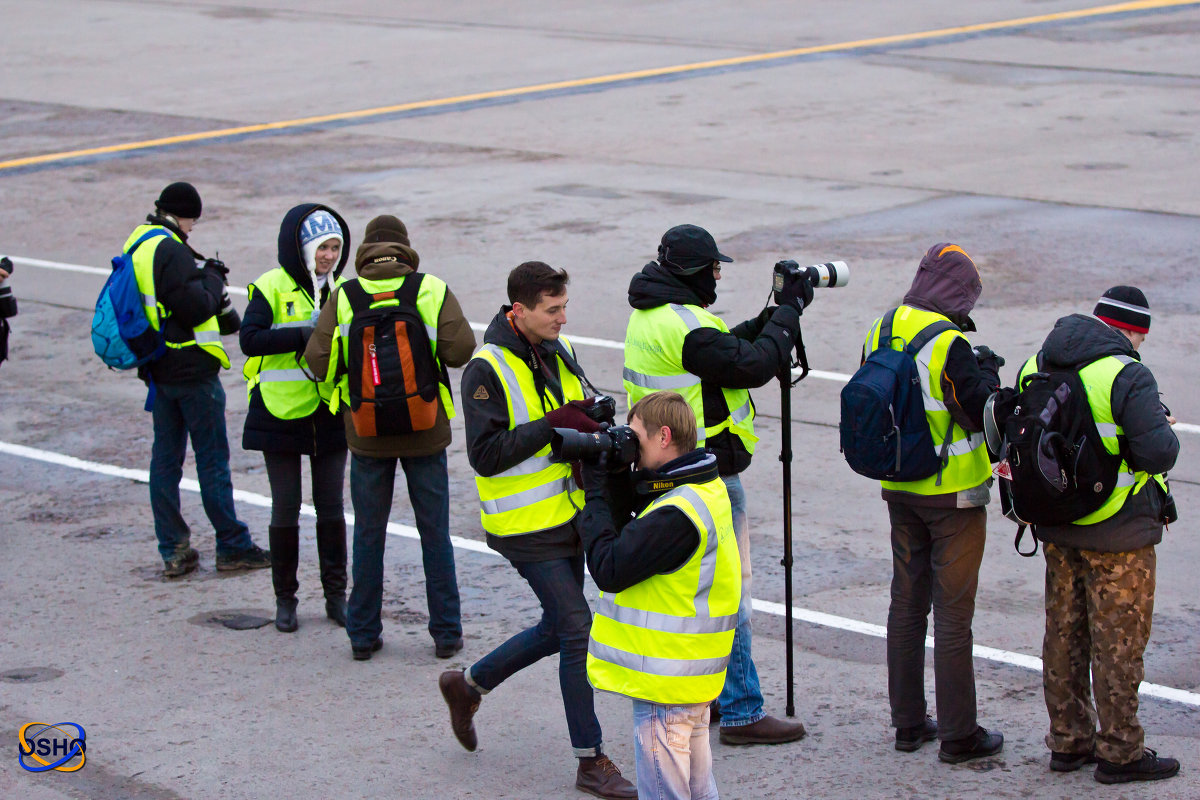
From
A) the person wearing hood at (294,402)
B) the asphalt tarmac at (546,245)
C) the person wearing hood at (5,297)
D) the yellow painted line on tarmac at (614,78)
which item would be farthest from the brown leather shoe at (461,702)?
the yellow painted line on tarmac at (614,78)

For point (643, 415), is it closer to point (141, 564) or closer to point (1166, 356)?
point (141, 564)

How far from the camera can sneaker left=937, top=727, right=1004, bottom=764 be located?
19.0ft

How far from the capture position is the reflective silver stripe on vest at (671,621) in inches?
192

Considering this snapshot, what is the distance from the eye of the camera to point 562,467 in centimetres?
577

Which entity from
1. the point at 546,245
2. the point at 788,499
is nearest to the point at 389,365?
the point at 788,499

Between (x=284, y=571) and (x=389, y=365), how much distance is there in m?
1.44

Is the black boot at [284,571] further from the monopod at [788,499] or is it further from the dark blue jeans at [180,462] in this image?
the monopod at [788,499]

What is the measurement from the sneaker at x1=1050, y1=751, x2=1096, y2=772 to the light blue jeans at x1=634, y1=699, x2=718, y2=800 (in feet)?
5.13

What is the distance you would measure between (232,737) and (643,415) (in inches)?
101

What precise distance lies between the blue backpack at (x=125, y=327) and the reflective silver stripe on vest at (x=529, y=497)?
9.52 feet

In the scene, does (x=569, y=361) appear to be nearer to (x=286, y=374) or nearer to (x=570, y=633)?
(x=570, y=633)

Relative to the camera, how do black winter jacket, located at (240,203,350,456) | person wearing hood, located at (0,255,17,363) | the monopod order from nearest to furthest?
the monopod → black winter jacket, located at (240,203,350,456) → person wearing hood, located at (0,255,17,363)

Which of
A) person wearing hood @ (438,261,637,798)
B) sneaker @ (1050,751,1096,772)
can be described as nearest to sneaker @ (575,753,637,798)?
person wearing hood @ (438,261,637,798)

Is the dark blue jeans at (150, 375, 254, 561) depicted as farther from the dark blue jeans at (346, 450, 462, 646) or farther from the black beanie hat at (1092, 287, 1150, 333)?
the black beanie hat at (1092, 287, 1150, 333)
